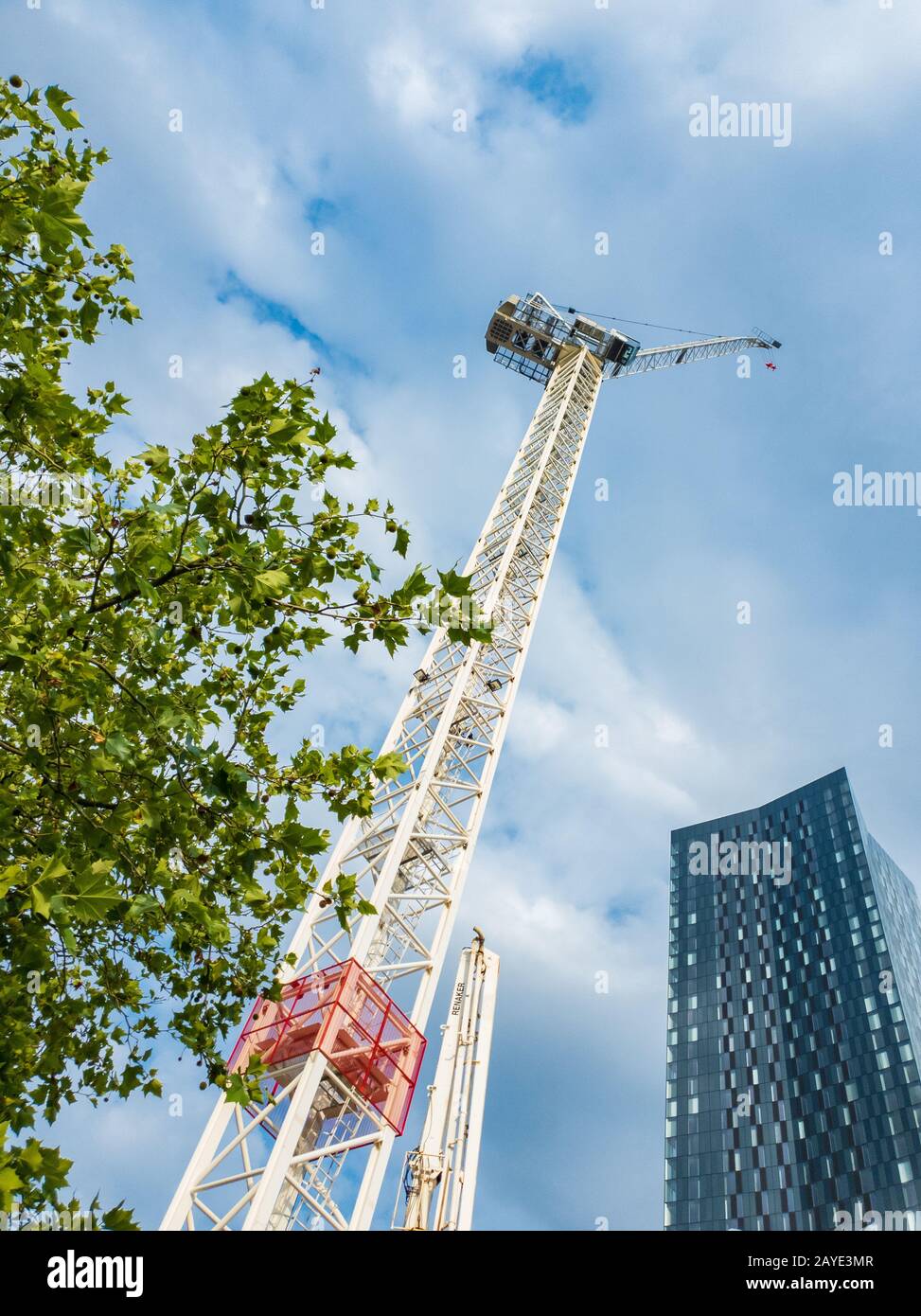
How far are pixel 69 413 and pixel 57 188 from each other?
146 centimetres

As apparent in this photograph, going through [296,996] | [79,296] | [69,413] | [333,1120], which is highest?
[79,296]

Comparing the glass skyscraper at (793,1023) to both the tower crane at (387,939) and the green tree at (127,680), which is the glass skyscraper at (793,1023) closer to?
the tower crane at (387,939)

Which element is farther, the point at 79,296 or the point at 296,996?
the point at 296,996

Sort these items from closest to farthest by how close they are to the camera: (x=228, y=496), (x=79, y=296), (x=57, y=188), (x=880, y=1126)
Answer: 1. (x=57, y=188)
2. (x=228, y=496)
3. (x=79, y=296)
4. (x=880, y=1126)

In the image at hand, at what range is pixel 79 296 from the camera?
7.39 m
